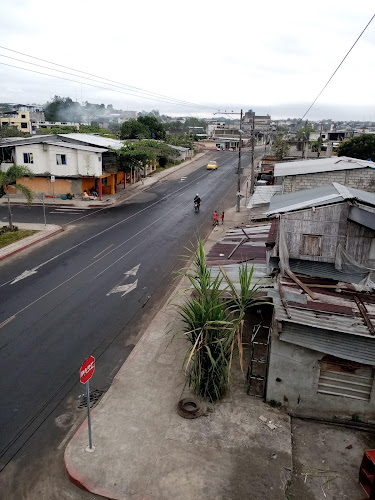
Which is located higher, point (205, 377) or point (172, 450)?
point (205, 377)

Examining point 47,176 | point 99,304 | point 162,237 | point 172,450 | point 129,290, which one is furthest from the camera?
point 47,176

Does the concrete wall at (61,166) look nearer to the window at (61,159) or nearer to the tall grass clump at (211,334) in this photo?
the window at (61,159)

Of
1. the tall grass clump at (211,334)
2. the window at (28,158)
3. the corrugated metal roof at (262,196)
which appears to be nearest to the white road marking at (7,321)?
the tall grass clump at (211,334)

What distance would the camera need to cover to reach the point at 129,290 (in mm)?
17281

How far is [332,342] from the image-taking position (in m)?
9.12

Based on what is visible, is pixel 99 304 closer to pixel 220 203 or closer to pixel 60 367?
pixel 60 367

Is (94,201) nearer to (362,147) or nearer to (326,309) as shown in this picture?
(326,309)

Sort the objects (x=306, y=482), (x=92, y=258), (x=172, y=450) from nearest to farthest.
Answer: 1. (x=306, y=482)
2. (x=172, y=450)
3. (x=92, y=258)

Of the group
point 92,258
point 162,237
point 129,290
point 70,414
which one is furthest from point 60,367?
point 162,237

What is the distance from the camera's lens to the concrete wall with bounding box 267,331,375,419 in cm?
948

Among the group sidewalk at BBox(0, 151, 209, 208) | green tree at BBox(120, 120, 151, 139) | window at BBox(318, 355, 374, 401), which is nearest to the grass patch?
sidewalk at BBox(0, 151, 209, 208)

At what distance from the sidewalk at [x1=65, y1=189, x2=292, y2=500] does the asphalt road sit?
0.65m

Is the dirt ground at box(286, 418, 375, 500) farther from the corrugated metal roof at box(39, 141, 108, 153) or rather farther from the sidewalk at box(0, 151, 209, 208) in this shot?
the corrugated metal roof at box(39, 141, 108, 153)

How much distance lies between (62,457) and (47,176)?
31615mm
